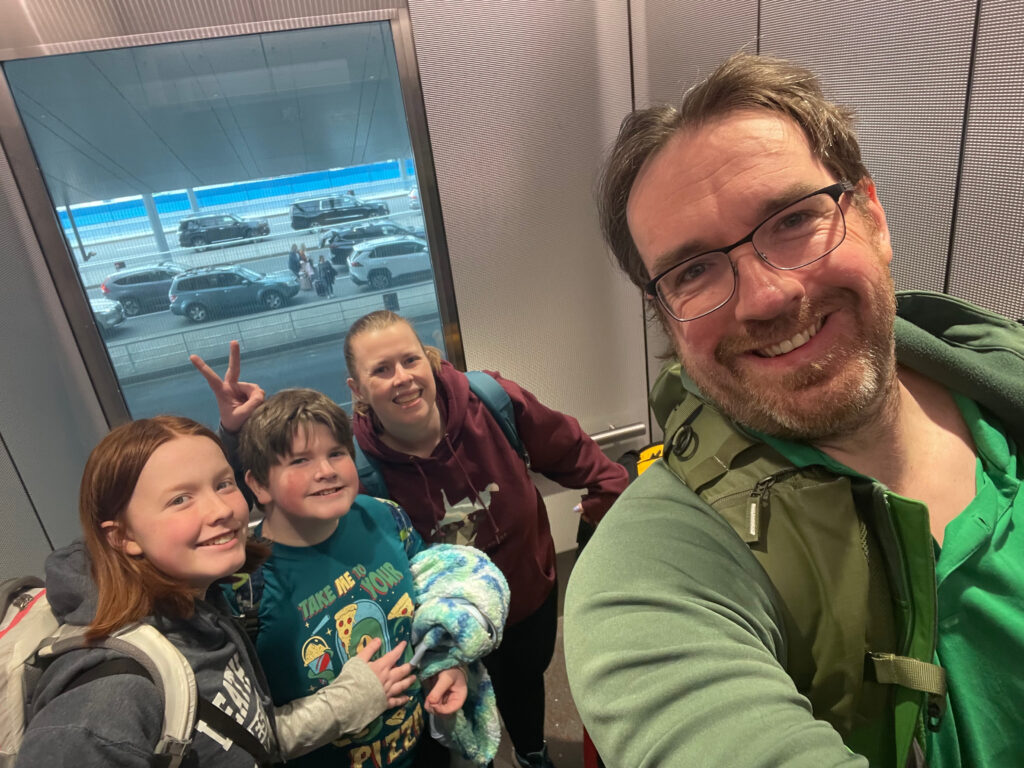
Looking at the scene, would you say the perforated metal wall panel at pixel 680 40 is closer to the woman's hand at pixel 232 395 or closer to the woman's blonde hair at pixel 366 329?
the woman's blonde hair at pixel 366 329

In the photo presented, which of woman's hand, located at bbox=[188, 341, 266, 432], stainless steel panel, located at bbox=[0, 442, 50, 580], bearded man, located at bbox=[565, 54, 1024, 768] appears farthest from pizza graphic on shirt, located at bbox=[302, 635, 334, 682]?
stainless steel panel, located at bbox=[0, 442, 50, 580]

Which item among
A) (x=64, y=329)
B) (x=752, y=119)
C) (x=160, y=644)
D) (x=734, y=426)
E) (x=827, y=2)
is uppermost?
(x=827, y=2)

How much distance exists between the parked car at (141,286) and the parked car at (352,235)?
0.49 meters

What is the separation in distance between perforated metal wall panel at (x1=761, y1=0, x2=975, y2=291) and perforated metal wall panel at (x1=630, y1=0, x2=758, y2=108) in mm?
259

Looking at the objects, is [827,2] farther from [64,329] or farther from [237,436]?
[64,329]

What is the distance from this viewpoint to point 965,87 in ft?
3.64

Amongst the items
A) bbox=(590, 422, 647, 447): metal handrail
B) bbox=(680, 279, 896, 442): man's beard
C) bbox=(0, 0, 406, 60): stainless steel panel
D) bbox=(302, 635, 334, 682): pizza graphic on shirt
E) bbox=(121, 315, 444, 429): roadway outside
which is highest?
bbox=(0, 0, 406, 60): stainless steel panel

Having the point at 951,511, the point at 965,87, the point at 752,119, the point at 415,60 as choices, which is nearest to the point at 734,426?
the point at 951,511

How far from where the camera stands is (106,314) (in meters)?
1.79

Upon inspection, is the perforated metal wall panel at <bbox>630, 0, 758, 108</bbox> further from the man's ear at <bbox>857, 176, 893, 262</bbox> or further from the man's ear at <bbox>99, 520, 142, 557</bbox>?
the man's ear at <bbox>99, 520, 142, 557</bbox>

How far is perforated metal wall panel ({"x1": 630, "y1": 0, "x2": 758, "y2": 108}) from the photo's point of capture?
1671 millimetres

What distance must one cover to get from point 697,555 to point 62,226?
2.01 metres

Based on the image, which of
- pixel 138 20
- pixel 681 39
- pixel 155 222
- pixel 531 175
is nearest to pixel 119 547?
pixel 155 222

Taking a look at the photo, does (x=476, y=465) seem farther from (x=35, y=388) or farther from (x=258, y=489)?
(x=35, y=388)
